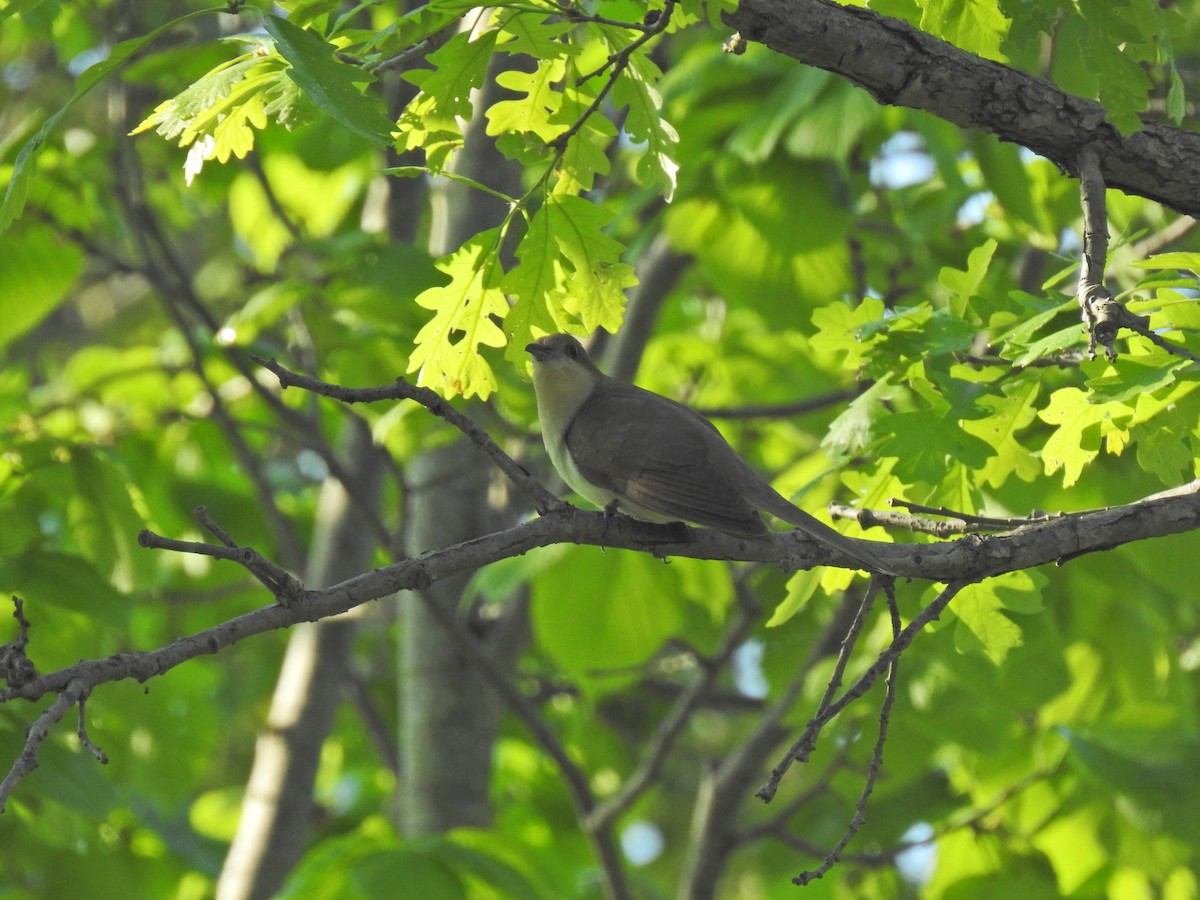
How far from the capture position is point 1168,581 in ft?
14.0

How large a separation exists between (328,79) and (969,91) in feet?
4.90

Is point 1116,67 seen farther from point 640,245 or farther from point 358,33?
point 640,245

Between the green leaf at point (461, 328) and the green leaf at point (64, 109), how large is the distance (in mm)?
856

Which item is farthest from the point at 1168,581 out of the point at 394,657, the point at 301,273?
the point at 394,657

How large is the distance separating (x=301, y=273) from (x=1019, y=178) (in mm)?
3795

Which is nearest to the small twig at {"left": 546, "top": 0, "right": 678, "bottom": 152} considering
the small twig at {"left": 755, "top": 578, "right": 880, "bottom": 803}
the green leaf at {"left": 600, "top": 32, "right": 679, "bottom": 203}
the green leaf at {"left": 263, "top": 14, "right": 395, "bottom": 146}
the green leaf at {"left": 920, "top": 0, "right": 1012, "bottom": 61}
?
the green leaf at {"left": 600, "top": 32, "right": 679, "bottom": 203}

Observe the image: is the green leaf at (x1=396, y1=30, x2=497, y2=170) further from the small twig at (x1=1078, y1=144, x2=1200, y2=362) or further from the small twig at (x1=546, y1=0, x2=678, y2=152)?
the small twig at (x1=1078, y1=144, x2=1200, y2=362)

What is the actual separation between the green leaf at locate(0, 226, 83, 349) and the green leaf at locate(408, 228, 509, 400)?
3.54 m

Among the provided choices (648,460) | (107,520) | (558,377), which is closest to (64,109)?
(648,460)

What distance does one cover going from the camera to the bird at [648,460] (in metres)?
3.37

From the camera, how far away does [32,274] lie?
20.0 feet

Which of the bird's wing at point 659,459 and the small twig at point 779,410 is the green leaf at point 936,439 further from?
the small twig at point 779,410

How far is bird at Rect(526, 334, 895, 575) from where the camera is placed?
3367 mm

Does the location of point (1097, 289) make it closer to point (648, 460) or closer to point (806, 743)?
point (806, 743)
